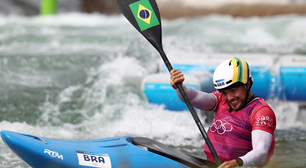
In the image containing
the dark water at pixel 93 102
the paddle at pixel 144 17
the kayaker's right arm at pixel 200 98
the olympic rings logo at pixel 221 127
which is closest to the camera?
the olympic rings logo at pixel 221 127

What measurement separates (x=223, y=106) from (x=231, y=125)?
186mm

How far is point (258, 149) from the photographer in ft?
7.09

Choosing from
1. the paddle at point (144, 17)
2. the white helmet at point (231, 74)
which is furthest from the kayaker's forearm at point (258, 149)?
the paddle at point (144, 17)

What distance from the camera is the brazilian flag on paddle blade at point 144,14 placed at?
9.86 ft

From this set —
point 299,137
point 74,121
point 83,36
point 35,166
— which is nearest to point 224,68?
point 35,166

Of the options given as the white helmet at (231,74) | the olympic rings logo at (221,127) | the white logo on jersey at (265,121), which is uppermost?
the white helmet at (231,74)

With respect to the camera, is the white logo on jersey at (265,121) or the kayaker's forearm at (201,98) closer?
the white logo on jersey at (265,121)

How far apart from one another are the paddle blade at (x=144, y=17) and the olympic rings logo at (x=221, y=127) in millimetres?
842

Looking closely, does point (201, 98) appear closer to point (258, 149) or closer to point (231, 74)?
point (231, 74)

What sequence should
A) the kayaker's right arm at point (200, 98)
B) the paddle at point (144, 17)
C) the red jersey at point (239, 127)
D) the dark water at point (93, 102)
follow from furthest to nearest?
the dark water at point (93, 102) < the paddle at point (144, 17) < the kayaker's right arm at point (200, 98) < the red jersey at point (239, 127)

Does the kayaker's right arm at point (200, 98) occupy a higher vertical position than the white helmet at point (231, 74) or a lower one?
lower

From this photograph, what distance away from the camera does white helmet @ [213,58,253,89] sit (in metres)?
2.31

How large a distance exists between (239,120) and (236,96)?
0.59 feet

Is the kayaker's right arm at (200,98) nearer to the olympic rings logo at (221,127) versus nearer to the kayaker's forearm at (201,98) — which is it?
the kayaker's forearm at (201,98)
